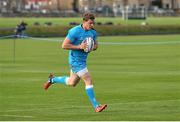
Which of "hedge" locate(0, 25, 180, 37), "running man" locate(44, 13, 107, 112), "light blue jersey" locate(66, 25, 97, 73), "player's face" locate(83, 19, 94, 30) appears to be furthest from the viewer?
"hedge" locate(0, 25, 180, 37)

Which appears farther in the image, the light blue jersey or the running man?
the light blue jersey

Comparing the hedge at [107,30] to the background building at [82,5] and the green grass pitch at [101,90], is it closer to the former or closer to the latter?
the green grass pitch at [101,90]

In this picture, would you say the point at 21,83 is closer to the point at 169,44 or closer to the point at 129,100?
the point at 129,100

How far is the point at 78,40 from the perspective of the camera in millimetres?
19547

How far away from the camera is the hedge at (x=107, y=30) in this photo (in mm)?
79312

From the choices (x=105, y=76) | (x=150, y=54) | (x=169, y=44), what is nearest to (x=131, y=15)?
(x=169, y=44)

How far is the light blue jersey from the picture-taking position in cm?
1948

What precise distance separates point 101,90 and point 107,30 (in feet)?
193

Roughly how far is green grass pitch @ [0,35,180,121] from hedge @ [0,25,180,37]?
35586mm

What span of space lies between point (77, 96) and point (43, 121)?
598 cm

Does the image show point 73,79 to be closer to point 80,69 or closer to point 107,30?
point 80,69

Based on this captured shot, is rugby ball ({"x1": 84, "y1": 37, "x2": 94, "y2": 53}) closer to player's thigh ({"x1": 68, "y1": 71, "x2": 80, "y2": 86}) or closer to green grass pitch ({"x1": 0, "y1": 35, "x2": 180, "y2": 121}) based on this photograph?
player's thigh ({"x1": 68, "y1": 71, "x2": 80, "y2": 86})

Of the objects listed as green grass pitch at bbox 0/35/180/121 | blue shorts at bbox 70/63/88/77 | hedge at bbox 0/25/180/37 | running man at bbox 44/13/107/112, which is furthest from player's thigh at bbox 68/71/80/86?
hedge at bbox 0/25/180/37

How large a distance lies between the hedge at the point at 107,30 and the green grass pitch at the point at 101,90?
35.6 m
